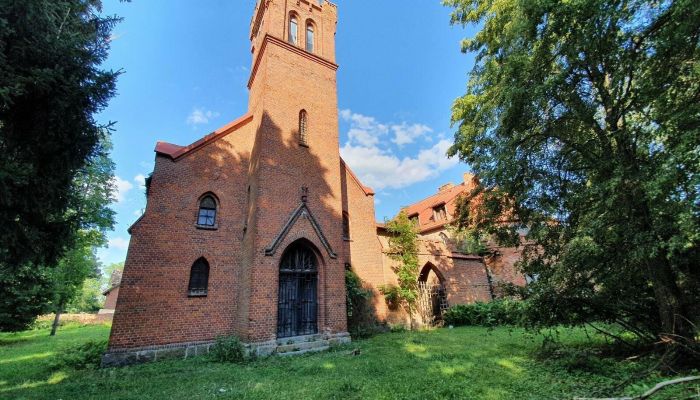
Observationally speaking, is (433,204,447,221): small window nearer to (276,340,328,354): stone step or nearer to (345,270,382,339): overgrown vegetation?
(345,270,382,339): overgrown vegetation

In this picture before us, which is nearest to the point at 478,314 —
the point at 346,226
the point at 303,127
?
the point at 346,226

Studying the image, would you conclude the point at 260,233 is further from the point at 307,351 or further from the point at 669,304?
the point at 669,304

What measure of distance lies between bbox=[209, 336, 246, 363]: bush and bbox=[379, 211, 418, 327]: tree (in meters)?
7.38

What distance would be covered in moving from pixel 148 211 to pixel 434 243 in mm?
14264

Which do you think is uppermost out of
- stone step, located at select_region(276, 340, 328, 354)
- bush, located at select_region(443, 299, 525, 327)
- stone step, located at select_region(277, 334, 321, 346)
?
bush, located at select_region(443, 299, 525, 327)

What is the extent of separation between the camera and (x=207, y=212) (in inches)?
499

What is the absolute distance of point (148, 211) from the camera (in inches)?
447

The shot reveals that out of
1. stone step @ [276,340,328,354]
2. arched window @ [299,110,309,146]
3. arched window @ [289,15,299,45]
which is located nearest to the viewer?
stone step @ [276,340,328,354]

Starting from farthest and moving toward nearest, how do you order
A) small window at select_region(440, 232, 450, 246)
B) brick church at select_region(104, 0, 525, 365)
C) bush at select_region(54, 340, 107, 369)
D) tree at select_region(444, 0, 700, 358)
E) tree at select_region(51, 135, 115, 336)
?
small window at select_region(440, 232, 450, 246), tree at select_region(51, 135, 115, 336), brick church at select_region(104, 0, 525, 365), bush at select_region(54, 340, 107, 369), tree at select_region(444, 0, 700, 358)

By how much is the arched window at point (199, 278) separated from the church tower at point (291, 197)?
1315 mm

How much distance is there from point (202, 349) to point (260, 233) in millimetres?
4416

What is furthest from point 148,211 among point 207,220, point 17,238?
point 17,238

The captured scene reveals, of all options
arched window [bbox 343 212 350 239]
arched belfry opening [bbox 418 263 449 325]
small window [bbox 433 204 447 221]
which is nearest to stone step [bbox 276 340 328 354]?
arched window [bbox 343 212 350 239]

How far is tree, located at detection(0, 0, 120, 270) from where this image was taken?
547 centimetres
